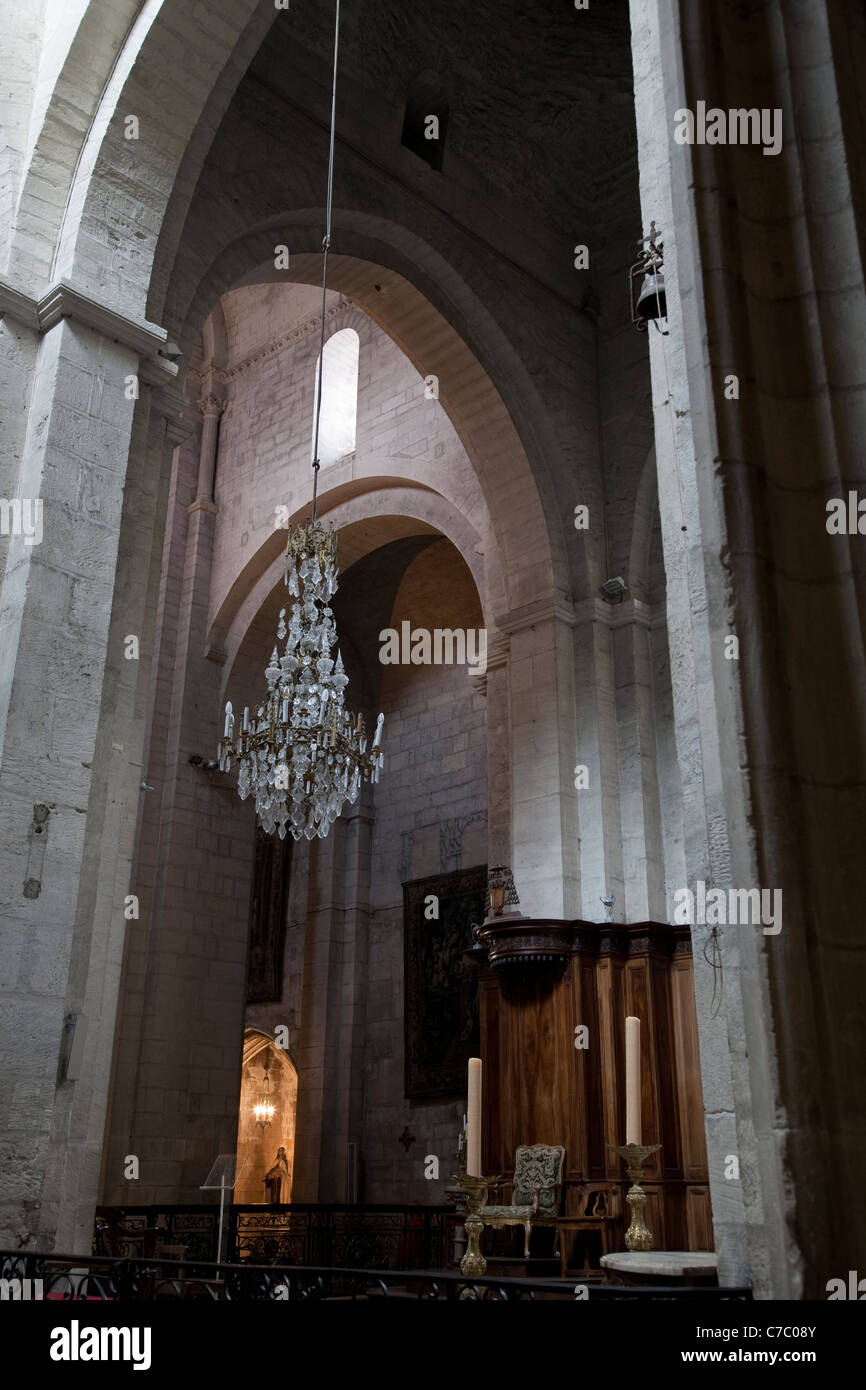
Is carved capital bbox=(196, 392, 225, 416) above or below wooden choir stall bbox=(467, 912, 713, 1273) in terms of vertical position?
above

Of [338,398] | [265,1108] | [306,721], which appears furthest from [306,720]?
[265,1108]

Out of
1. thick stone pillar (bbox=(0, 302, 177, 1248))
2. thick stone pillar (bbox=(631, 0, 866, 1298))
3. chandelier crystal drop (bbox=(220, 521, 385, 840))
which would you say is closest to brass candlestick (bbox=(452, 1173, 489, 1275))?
thick stone pillar (bbox=(631, 0, 866, 1298))

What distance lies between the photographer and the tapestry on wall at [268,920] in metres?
16.4

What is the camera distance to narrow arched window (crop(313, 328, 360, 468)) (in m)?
14.3

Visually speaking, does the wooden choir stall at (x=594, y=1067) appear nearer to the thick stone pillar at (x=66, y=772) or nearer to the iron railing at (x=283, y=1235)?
the iron railing at (x=283, y=1235)

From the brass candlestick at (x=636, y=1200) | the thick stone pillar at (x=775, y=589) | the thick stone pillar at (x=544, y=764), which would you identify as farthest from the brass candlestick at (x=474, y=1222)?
the thick stone pillar at (x=544, y=764)

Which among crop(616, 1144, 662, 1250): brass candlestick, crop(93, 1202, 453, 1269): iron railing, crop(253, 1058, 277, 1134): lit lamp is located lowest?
crop(93, 1202, 453, 1269): iron railing

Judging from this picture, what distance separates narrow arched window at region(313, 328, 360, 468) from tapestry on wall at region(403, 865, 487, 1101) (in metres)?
5.54

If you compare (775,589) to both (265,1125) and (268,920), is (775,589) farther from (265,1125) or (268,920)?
(265,1125)

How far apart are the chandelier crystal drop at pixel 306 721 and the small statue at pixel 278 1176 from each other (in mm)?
9022

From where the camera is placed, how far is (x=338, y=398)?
14.5 meters

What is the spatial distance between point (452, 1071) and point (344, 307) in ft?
31.2

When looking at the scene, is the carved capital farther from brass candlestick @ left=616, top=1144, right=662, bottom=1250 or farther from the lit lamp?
brass candlestick @ left=616, top=1144, right=662, bottom=1250
